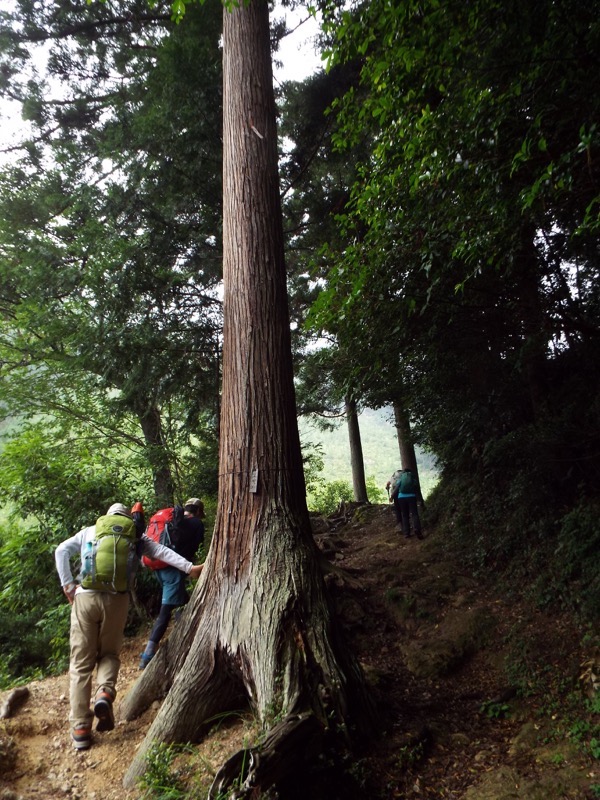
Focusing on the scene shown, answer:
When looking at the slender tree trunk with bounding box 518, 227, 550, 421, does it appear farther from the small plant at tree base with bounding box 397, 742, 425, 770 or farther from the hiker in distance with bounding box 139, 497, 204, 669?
the hiker in distance with bounding box 139, 497, 204, 669

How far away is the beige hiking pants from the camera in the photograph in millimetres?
3686

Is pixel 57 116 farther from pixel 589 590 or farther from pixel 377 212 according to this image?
pixel 589 590

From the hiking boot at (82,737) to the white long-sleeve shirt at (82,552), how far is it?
3.30 feet

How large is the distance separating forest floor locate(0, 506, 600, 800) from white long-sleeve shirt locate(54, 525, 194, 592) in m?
1.15

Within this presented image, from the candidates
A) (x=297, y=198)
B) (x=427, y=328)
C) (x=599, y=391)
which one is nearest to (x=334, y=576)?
(x=427, y=328)

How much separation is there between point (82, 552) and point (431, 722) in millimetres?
3178

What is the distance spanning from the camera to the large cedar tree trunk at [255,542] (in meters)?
2.96

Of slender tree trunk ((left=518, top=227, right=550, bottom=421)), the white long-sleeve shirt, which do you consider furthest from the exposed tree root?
slender tree trunk ((left=518, top=227, right=550, bottom=421))

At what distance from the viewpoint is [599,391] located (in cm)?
581

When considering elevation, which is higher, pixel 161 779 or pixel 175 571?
pixel 175 571

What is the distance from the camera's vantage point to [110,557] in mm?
3912

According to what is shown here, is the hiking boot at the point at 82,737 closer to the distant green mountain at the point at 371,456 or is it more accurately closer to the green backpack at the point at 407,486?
the green backpack at the point at 407,486

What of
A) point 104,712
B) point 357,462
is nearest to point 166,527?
point 104,712

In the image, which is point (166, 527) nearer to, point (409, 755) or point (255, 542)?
point (255, 542)
